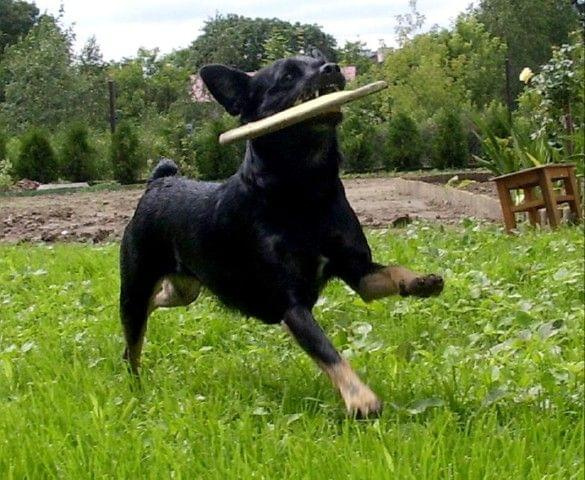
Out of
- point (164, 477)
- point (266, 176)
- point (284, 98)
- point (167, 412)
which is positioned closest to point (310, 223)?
point (266, 176)

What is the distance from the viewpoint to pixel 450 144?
69.1ft

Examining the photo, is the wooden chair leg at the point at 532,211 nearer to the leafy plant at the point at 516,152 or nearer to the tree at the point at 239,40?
the leafy plant at the point at 516,152

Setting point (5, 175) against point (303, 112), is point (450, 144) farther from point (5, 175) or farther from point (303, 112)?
point (303, 112)

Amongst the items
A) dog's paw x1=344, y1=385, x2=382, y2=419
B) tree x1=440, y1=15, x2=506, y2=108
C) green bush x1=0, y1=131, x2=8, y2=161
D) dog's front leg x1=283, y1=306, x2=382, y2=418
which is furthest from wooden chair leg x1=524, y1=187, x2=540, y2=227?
tree x1=440, y1=15, x2=506, y2=108

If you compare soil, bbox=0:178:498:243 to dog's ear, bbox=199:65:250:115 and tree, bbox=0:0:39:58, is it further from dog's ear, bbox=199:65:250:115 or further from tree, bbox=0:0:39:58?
tree, bbox=0:0:39:58

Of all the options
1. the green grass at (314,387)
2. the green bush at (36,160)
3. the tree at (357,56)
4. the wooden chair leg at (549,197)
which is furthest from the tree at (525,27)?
the green grass at (314,387)

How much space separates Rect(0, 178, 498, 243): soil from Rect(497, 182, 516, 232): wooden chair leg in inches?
64.1

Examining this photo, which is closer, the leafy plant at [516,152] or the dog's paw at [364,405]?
the dog's paw at [364,405]

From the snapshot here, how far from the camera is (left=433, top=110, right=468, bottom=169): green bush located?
21031mm

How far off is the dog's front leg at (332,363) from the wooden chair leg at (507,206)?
16.1ft

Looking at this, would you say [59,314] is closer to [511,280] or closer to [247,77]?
[247,77]

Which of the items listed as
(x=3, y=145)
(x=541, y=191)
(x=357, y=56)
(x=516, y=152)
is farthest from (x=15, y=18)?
(x=541, y=191)

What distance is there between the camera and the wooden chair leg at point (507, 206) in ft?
26.4

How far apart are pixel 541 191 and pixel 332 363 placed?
5219 mm
